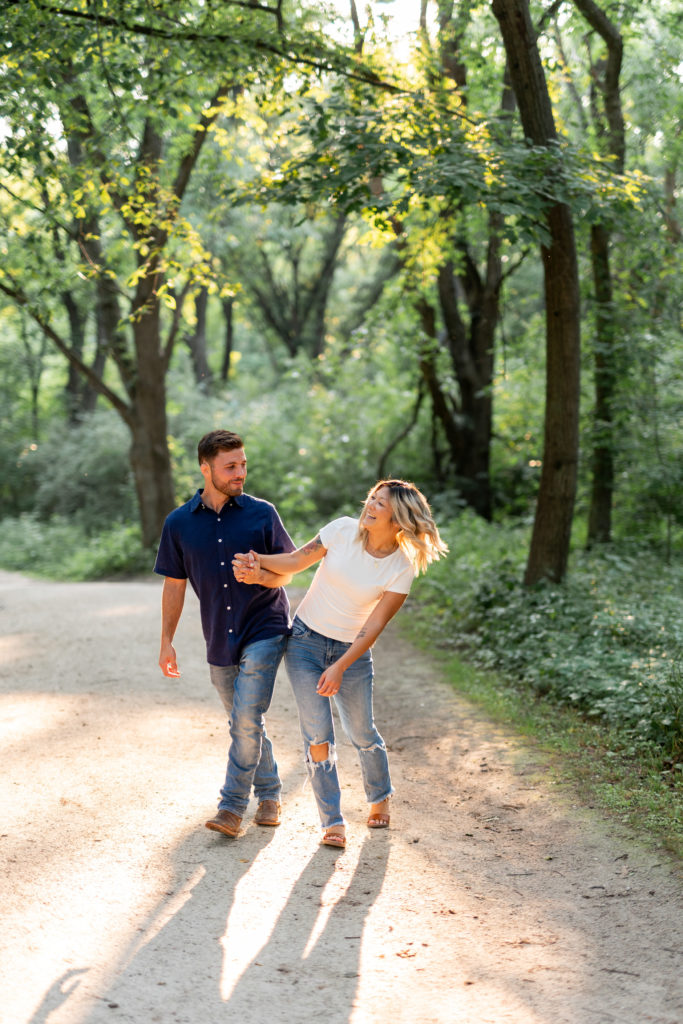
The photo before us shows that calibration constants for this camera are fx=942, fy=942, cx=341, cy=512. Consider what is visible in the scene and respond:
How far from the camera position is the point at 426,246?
45.7 ft

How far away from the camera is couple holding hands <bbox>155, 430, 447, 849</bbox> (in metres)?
4.67

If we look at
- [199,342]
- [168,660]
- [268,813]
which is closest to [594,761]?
[268,813]

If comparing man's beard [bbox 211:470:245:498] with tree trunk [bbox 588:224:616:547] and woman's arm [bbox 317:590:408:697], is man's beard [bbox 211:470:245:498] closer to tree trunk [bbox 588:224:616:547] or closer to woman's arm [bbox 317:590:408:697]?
woman's arm [bbox 317:590:408:697]

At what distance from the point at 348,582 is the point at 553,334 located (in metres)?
5.87

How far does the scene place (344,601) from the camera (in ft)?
15.6

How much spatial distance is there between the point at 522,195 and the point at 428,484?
1205 centimetres

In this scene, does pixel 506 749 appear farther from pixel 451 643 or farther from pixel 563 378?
pixel 563 378

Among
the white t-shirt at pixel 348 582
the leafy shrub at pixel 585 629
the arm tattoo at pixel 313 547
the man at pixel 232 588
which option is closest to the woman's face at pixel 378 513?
the white t-shirt at pixel 348 582

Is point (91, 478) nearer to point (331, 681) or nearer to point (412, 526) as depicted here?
point (331, 681)

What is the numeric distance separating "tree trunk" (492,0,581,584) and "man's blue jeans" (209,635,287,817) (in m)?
5.71

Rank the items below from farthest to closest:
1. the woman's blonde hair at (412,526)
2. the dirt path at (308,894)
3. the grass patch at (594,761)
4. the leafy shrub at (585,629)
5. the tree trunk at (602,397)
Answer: the tree trunk at (602,397)
the leafy shrub at (585,629)
the grass patch at (594,761)
the woman's blonde hair at (412,526)
the dirt path at (308,894)

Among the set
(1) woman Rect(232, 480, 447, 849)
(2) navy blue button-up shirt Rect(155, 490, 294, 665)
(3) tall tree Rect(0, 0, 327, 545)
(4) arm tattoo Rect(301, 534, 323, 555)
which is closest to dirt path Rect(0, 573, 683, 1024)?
(1) woman Rect(232, 480, 447, 849)

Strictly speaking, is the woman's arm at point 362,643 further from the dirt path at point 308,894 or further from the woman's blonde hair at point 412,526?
the dirt path at point 308,894

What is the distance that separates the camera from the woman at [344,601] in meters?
4.66
